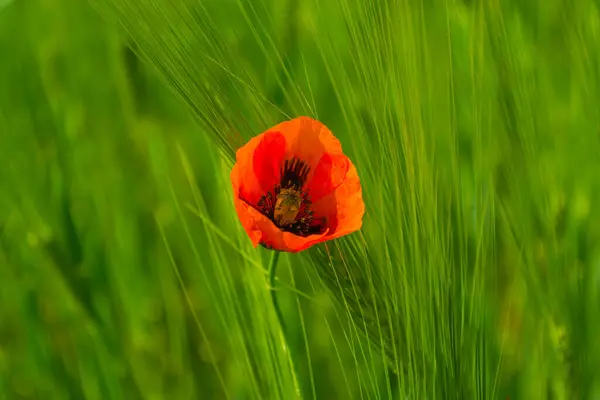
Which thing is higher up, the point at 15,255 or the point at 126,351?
the point at 15,255

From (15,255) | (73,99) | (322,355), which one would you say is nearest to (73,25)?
(73,99)

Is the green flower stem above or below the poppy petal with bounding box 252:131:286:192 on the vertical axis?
below

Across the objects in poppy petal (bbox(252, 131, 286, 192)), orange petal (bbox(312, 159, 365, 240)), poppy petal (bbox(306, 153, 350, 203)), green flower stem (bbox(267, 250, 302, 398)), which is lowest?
green flower stem (bbox(267, 250, 302, 398))

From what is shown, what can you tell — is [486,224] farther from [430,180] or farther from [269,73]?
[269,73]

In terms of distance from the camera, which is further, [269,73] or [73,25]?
[73,25]
